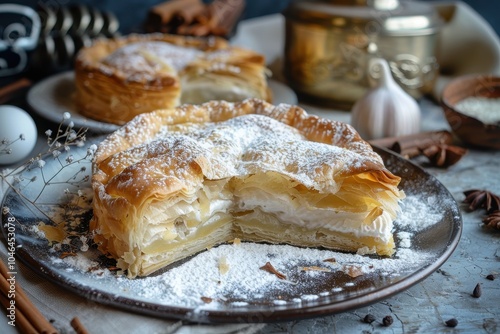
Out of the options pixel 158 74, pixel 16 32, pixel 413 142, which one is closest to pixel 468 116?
pixel 413 142

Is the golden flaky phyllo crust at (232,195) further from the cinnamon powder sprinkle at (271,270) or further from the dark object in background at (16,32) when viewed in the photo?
the dark object in background at (16,32)

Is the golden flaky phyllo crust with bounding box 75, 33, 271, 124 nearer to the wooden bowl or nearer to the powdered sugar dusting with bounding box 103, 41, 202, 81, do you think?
the powdered sugar dusting with bounding box 103, 41, 202, 81

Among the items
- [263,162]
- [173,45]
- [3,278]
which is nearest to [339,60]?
[173,45]

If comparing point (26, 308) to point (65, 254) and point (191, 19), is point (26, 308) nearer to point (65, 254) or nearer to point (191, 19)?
point (65, 254)

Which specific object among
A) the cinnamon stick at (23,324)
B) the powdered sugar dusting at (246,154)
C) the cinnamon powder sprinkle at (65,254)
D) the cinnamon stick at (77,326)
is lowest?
the cinnamon powder sprinkle at (65,254)

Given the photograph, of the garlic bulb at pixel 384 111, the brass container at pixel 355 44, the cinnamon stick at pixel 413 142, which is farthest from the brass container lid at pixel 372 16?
the cinnamon stick at pixel 413 142

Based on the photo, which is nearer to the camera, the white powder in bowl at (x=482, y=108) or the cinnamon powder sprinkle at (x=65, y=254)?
the cinnamon powder sprinkle at (x=65, y=254)
